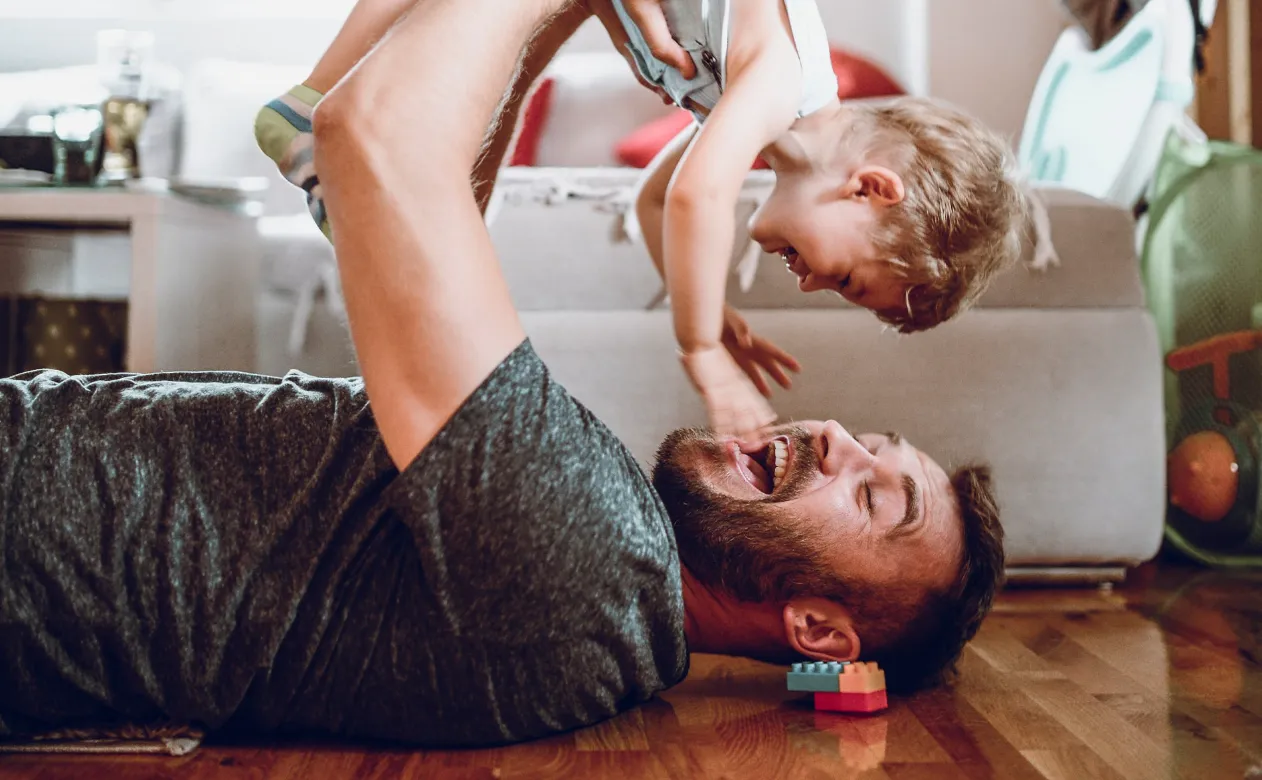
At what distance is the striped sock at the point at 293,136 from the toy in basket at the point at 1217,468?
4.97 ft

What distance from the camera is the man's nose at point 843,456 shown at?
1.06m

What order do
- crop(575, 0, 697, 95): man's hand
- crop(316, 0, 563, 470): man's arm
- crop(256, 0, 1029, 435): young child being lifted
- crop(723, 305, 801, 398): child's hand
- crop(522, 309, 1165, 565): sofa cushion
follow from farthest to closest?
1. crop(522, 309, 1165, 565): sofa cushion
2. crop(723, 305, 801, 398): child's hand
3. crop(575, 0, 697, 95): man's hand
4. crop(256, 0, 1029, 435): young child being lifted
5. crop(316, 0, 563, 470): man's arm

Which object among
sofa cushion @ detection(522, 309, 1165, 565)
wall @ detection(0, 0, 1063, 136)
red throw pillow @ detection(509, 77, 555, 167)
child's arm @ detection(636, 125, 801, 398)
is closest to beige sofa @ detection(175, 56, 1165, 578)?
sofa cushion @ detection(522, 309, 1165, 565)

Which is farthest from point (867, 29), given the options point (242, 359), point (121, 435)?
point (121, 435)

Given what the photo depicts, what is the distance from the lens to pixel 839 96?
283 cm

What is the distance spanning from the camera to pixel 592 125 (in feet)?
10.2

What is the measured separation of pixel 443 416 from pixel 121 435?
28 centimetres

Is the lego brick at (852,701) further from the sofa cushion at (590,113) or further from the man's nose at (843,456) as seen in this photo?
the sofa cushion at (590,113)

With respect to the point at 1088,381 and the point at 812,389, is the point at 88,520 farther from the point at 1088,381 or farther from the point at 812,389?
the point at 1088,381

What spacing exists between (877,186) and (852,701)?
618mm

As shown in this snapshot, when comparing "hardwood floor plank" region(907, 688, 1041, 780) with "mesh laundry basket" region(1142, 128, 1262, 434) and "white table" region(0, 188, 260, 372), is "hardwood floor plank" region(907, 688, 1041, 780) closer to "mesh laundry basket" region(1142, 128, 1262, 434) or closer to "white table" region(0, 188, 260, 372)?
"mesh laundry basket" region(1142, 128, 1262, 434)

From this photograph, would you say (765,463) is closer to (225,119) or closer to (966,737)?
(966,737)

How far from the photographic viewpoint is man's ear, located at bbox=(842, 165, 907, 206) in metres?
1.36

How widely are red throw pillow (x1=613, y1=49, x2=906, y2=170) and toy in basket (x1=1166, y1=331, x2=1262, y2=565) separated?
113 cm
